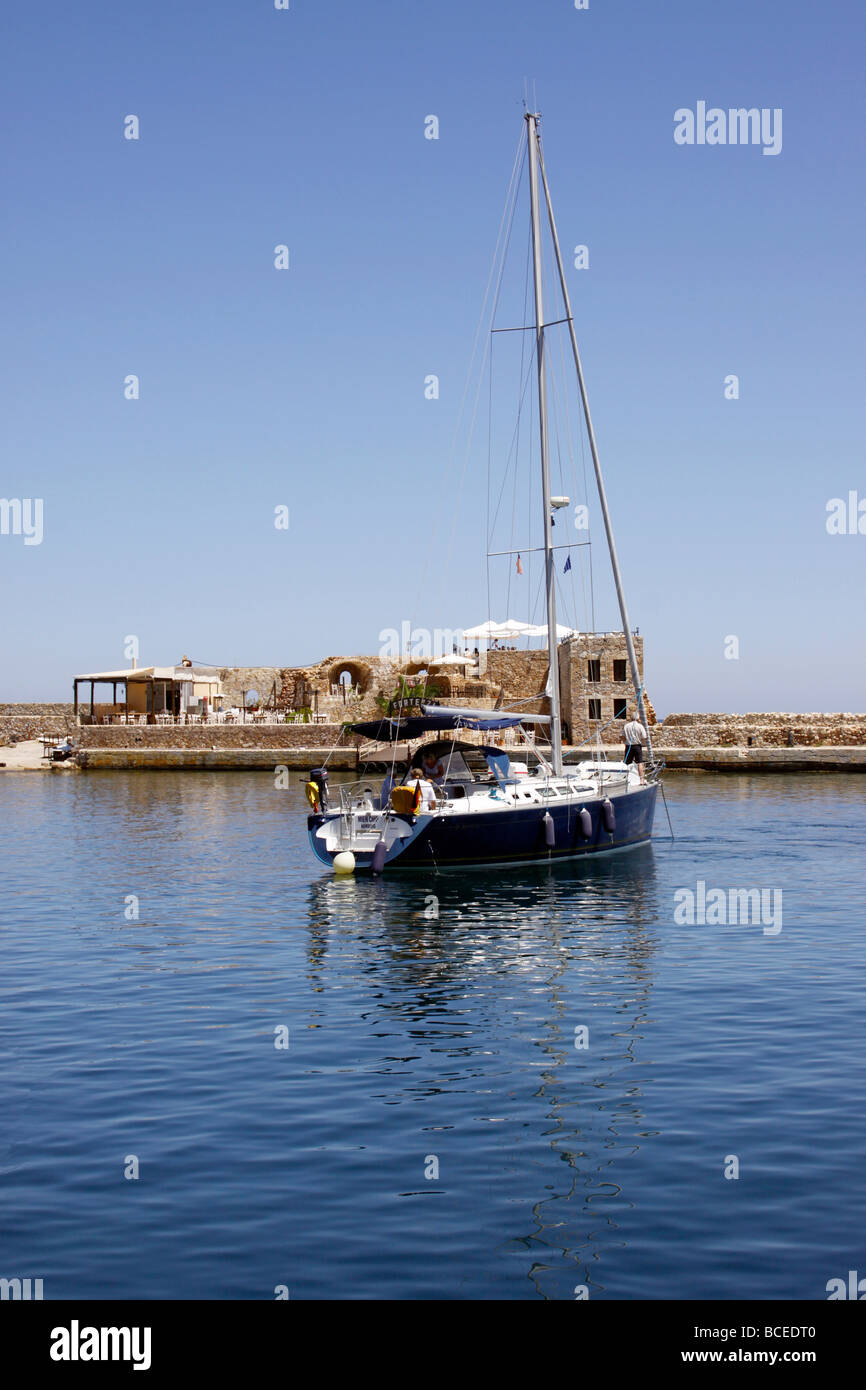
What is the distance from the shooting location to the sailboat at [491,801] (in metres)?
22.7

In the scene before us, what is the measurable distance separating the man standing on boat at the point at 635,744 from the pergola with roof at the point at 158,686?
4081 cm

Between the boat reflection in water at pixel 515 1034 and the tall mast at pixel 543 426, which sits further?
the tall mast at pixel 543 426

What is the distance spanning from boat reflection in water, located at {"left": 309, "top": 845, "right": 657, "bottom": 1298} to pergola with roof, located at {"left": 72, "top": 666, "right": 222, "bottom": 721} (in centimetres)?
4502

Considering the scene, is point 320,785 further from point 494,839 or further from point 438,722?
point 494,839

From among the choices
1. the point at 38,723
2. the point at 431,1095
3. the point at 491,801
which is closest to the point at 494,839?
the point at 491,801

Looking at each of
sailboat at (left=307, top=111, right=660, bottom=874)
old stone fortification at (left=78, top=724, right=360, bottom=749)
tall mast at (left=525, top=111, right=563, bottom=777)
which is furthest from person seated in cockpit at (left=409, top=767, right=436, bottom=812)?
old stone fortification at (left=78, top=724, right=360, bottom=749)

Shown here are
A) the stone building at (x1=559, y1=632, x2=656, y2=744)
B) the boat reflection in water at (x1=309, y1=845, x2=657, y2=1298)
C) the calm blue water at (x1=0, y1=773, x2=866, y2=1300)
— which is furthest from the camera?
the stone building at (x1=559, y1=632, x2=656, y2=744)

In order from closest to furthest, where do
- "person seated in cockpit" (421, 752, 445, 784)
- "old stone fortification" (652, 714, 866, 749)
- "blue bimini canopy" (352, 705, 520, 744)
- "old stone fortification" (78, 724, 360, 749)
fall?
"person seated in cockpit" (421, 752, 445, 784), "blue bimini canopy" (352, 705, 520, 744), "old stone fortification" (652, 714, 866, 749), "old stone fortification" (78, 724, 360, 749)

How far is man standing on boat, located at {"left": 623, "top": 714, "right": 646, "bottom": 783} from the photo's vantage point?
28.6 meters

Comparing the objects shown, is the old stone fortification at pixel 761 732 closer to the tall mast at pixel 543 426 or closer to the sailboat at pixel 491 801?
the sailboat at pixel 491 801

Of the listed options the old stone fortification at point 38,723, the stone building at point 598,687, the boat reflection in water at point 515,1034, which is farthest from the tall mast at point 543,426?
the old stone fortification at point 38,723

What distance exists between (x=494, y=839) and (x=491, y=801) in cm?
72

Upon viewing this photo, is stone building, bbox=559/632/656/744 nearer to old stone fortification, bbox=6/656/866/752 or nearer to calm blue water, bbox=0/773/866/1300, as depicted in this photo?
old stone fortification, bbox=6/656/866/752
